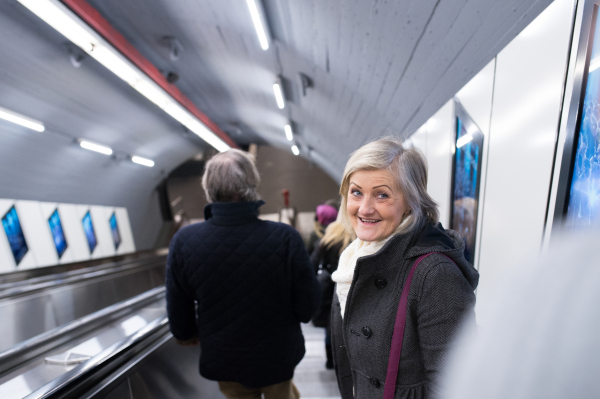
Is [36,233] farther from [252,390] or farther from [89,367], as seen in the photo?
[252,390]

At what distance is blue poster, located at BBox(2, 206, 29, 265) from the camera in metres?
5.02

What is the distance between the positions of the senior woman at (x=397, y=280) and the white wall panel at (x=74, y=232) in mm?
7721

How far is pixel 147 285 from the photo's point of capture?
6.96m

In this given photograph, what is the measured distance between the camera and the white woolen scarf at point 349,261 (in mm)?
1188

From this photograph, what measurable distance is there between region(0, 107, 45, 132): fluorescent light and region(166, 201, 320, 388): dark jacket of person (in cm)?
468

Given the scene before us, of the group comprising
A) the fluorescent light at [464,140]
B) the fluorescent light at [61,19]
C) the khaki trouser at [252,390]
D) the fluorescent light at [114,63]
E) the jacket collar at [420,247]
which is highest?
the fluorescent light at [61,19]

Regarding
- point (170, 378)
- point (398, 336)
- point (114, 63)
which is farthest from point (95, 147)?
point (398, 336)

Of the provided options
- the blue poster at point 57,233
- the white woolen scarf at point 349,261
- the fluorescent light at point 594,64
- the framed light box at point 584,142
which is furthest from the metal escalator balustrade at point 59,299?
the fluorescent light at point 594,64

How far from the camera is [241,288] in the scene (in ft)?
6.07

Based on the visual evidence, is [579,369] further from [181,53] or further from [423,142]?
[181,53]

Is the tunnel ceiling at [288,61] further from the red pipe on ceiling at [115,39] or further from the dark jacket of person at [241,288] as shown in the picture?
the dark jacket of person at [241,288]

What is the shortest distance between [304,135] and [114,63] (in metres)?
5.56

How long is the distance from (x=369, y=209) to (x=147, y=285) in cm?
706

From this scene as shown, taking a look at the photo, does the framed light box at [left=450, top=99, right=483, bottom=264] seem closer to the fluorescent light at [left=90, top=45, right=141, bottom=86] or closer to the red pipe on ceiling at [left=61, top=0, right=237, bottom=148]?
the red pipe on ceiling at [left=61, top=0, right=237, bottom=148]
